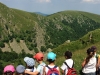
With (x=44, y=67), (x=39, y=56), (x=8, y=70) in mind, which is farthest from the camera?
(x=39, y=56)

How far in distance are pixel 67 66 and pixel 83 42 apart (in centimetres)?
2037

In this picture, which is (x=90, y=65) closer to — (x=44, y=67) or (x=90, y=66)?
(x=90, y=66)

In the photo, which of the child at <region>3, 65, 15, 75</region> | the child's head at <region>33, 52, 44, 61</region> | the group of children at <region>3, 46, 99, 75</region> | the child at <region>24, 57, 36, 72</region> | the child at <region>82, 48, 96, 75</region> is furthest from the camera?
the child at <region>82, 48, 96, 75</region>

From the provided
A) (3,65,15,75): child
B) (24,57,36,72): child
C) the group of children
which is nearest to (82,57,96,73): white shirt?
the group of children

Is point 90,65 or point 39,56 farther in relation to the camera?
point 90,65

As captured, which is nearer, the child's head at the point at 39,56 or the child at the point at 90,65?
the child's head at the point at 39,56

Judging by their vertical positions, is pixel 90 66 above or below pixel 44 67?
below

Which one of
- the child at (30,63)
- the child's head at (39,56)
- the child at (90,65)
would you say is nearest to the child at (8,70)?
the child at (30,63)

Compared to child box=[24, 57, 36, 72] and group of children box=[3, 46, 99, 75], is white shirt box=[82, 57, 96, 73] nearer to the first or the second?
group of children box=[3, 46, 99, 75]

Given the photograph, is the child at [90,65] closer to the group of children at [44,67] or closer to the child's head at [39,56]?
the group of children at [44,67]

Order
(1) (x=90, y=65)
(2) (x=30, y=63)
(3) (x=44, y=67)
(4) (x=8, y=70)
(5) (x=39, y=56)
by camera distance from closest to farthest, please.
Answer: (4) (x=8, y=70) < (2) (x=30, y=63) < (3) (x=44, y=67) < (5) (x=39, y=56) < (1) (x=90, y=65)

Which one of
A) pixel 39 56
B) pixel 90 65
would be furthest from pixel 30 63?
pixel 90 65

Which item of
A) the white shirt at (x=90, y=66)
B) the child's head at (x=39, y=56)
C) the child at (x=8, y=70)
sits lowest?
the white shirt at (x=90, y=66)

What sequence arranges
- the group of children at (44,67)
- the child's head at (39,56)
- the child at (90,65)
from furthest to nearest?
the child at (90,65)
the child's head at (39,56)
the group of children at (44,67)
